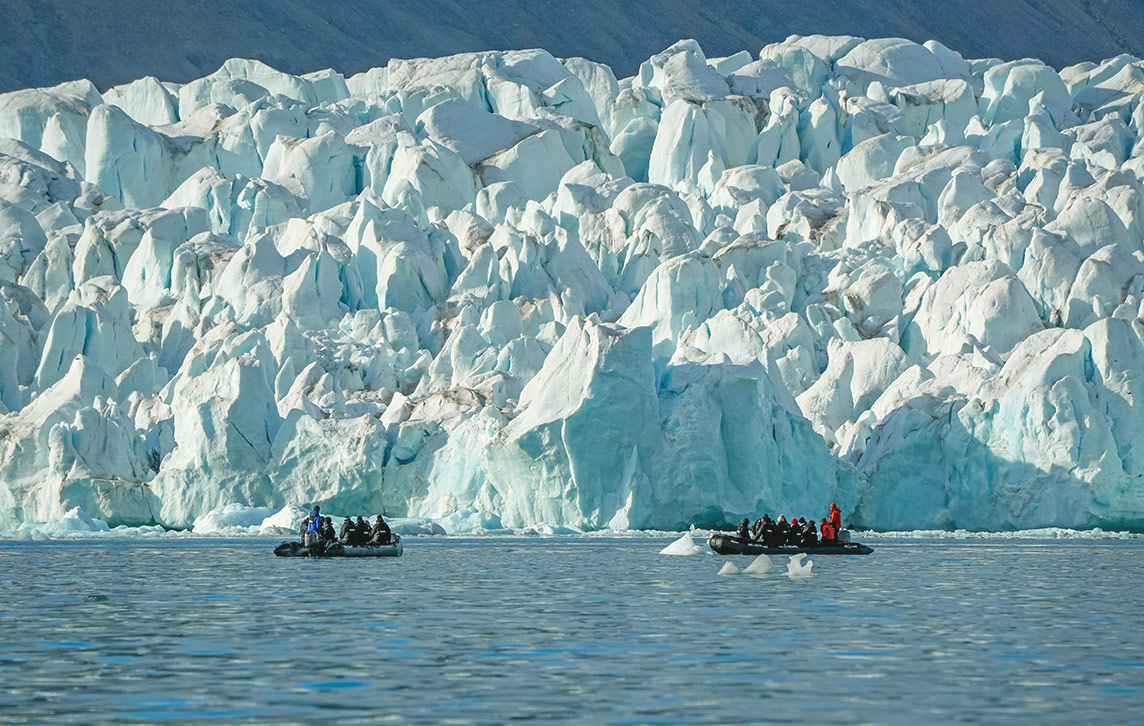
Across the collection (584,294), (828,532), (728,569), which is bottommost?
(728,569)

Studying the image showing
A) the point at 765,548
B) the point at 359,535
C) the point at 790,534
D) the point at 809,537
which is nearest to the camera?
the point at 765,548

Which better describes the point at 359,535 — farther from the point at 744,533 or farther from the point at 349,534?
the point at 744,533

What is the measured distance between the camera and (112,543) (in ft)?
145

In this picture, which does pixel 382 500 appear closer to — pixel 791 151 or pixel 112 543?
pixel 112 543

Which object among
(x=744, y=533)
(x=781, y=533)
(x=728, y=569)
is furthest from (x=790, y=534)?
(x=728, y=569)

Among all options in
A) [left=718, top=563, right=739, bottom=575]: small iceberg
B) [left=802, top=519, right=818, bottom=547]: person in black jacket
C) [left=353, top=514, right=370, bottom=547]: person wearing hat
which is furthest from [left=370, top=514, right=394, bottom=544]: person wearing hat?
[left=718, top=563, right=739, bottom=575]: small iceberg

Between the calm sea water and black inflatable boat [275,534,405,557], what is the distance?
581cm

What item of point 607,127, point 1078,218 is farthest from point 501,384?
point 607,127

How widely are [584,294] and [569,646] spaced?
1931 inches

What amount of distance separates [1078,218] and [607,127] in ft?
107

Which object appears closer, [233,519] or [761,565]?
[761,565]

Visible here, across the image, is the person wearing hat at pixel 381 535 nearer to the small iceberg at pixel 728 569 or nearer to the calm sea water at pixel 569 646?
the calm sea water at pixel 569 646

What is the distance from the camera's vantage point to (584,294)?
65.8m

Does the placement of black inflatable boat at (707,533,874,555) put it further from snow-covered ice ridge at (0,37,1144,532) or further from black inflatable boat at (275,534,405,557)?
snow-covered ice ridge at (0,37,1144,532)
